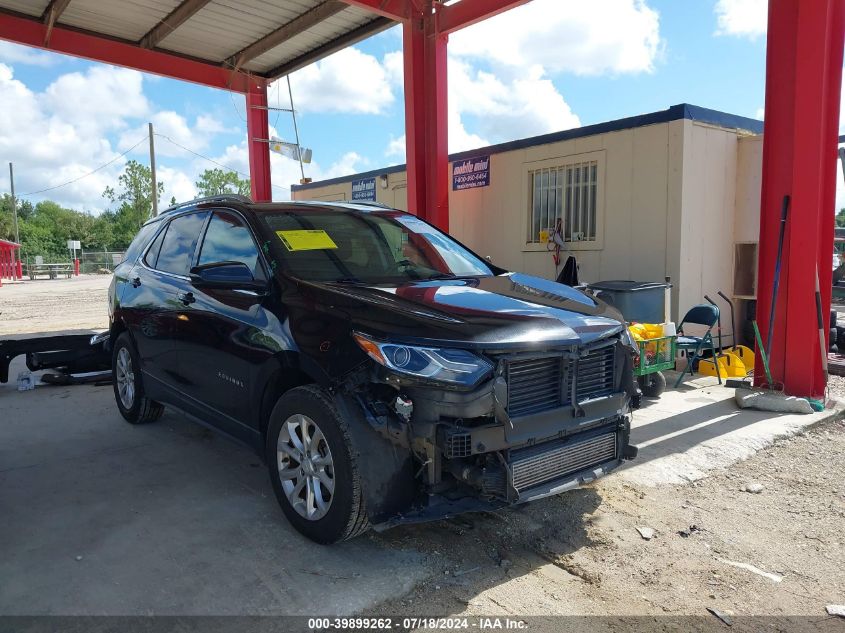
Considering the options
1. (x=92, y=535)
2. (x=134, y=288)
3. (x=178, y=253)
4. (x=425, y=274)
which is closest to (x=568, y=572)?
(x=425, y=274)

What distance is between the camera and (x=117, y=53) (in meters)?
11.0

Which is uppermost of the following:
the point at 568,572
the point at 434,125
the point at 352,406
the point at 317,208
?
the point at 434,125

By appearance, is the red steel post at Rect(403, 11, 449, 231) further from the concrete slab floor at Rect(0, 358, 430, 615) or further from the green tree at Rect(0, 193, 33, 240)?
the green tree at Rect(0, 193, 33, 240)

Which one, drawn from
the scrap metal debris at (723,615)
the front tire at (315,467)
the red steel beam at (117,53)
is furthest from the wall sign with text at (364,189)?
the scrap metal debris at (723,615)

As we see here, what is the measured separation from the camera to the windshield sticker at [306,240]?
12.4 feet

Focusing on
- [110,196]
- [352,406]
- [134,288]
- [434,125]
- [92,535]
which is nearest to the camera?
[352,406]

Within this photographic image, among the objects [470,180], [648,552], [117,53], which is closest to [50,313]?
[117,53]

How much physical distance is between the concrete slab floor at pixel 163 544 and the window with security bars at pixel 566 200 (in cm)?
620

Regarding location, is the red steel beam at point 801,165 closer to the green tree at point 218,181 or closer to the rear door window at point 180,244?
the rear door window at point 180,244

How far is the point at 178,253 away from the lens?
465cm

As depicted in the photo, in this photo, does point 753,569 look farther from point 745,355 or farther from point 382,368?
point 745,355

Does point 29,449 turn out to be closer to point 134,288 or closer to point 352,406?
point 134,288

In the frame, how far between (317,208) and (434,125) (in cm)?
546

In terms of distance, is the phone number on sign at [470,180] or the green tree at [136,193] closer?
the phone number on sign at [470,180]
